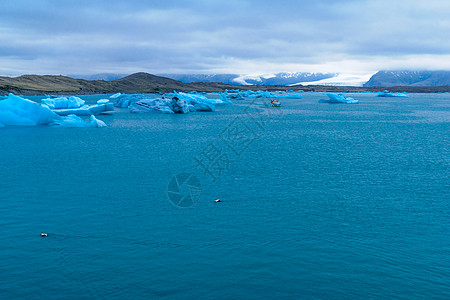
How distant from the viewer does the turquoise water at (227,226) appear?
7629 millimetres

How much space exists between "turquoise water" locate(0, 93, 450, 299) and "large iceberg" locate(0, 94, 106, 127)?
12551 mm

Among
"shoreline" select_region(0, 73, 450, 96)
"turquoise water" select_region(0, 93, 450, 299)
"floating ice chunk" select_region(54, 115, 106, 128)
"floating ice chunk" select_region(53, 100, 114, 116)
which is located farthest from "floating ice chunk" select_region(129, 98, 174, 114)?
"shoreline" select_region(0, 73, 450, 96)

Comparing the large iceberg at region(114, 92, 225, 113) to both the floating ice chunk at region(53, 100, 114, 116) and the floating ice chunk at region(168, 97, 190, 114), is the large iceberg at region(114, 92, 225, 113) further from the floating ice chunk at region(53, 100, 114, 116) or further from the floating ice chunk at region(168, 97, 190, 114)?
the floating ice chunk at region(53, 100, 114, 116)

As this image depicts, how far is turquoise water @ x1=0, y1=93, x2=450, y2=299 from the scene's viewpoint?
7629 mm

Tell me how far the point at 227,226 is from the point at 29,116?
94.7 ft

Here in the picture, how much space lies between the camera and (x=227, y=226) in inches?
412

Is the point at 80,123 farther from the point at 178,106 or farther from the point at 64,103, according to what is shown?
the point at 178,106

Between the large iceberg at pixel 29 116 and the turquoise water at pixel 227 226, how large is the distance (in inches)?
494

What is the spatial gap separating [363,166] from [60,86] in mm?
101130

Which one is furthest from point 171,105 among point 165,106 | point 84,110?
point 84,110

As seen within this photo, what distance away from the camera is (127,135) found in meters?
29.0

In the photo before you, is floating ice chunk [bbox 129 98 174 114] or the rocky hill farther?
the rocky hill

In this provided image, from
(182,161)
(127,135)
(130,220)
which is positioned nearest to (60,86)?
(127,135)

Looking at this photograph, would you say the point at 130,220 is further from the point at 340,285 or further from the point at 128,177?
the point at 340,285
